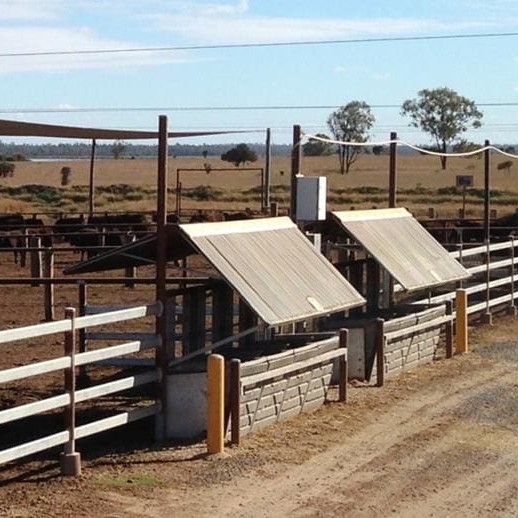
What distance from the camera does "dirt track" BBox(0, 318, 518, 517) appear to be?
28.8 ft

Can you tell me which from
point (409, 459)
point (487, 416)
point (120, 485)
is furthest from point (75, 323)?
point (487, 416)

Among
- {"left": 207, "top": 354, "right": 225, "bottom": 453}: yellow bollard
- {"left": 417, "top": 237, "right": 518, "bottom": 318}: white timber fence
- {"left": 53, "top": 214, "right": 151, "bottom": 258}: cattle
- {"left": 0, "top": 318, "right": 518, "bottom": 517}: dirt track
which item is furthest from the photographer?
{"left": 53, "top": 214, "right": 151, "bottom": 258}: cattle

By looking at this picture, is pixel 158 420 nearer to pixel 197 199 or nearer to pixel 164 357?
pixel 164 357

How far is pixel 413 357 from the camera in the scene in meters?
15.0

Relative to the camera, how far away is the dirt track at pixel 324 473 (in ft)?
28.8

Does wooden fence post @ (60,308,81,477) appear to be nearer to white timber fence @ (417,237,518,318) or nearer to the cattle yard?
the cattle yard

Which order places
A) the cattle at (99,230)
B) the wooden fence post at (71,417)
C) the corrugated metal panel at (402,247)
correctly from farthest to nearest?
1. the cattle at (99,230)
2. the corrugated metal panel at (402,247)
3. the wooden fence post at (71,417)

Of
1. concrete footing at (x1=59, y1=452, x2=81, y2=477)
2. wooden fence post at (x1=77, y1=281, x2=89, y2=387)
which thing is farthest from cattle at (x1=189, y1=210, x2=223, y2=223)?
concrete footing at (x1=59, y1=452, x2=81, y2=477)

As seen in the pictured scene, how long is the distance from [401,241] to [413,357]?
1.74m

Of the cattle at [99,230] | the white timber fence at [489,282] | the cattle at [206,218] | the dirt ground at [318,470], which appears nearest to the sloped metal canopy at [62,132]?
the dirt ground at [318,470]

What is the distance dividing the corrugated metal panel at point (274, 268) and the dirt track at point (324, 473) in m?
1.04

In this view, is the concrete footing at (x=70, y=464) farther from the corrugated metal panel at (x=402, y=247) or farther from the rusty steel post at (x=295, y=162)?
the corrugated metal panel at (x=402, y=247)

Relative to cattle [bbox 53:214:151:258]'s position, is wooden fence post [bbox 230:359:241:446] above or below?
below

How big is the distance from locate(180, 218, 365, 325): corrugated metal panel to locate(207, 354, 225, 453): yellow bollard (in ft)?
2.54
